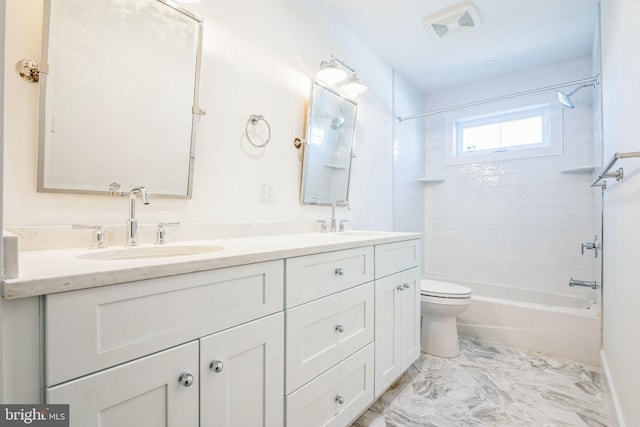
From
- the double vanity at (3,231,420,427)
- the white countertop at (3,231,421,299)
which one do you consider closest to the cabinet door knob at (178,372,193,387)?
the double vanity at (3,231,420,427)

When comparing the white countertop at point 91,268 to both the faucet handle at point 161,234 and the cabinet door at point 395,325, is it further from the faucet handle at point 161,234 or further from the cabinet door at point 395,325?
the cabinet door at point 395,325

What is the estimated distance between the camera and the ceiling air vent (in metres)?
2.03

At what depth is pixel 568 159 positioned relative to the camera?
2684mm

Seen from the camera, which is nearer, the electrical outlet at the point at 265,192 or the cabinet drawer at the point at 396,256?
the cabinet drawer at the point at 396,256

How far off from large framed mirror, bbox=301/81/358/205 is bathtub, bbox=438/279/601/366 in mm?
1458

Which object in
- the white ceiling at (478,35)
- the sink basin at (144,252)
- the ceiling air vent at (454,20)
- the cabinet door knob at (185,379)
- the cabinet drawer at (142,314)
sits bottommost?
the cabinet door knob at (185,379)

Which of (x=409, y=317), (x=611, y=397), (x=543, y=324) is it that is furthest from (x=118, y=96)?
(x=543, y=324)

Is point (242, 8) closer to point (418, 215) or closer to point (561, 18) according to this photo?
point (561, 18)

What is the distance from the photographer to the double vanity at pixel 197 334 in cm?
58

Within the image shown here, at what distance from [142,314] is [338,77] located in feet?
5.83

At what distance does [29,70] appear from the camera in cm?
97

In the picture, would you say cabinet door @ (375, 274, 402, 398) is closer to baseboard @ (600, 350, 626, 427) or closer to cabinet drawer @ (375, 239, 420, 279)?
cabinet drawer @ (375, 239, 420, 279)

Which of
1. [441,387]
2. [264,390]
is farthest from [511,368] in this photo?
[264,390]

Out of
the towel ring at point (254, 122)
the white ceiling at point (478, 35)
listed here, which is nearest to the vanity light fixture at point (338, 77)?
the white ceiling at point (478, 35)
